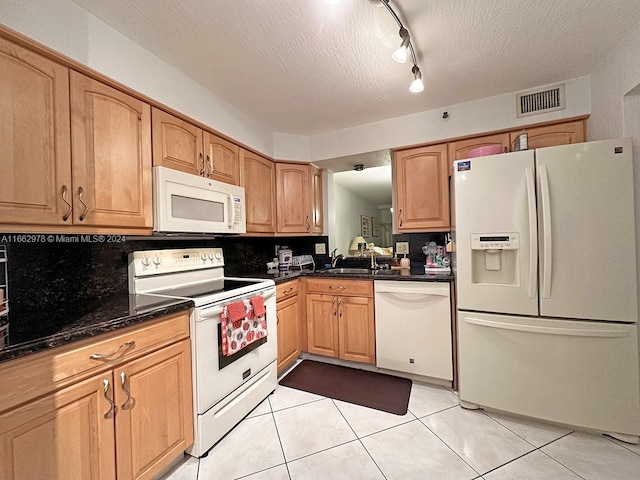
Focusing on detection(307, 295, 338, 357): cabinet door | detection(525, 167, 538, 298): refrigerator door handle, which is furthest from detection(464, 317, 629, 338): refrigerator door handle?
detection(307, 295, 338, 357): cabinet door

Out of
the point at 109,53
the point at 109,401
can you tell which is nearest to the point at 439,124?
the point at 109,53

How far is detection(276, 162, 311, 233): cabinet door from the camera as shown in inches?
109

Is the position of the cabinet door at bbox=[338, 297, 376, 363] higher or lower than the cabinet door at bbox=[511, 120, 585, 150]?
lower

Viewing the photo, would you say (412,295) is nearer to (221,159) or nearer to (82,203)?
(221,159)

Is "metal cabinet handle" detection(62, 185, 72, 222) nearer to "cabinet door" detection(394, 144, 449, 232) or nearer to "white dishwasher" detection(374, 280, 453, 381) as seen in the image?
"white dishwasher" detection(374, 280, 453, 381)

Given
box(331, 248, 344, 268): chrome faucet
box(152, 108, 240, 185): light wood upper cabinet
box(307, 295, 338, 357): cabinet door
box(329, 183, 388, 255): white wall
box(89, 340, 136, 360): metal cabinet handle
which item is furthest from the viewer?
box(329, 183, 388, 255): white wall

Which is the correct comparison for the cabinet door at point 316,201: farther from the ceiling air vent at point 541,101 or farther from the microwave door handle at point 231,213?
the ceiling air vent at point 541,101

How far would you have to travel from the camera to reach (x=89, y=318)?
1147mm

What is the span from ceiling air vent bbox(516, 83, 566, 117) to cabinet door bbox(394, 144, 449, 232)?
2.02 ft

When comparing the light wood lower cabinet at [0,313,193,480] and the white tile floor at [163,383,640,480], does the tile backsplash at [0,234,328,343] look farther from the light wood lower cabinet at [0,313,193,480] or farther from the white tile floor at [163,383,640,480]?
the white tile floor at [163,383,640,480]

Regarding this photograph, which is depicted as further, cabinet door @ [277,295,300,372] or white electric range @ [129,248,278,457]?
cabinet door @ [277,295,300,372]

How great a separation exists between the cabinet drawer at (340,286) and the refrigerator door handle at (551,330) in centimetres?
80

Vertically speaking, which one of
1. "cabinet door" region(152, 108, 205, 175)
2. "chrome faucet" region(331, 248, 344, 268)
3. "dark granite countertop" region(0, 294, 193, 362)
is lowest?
"dark granite countertop" region(0, 294, 193, 362)

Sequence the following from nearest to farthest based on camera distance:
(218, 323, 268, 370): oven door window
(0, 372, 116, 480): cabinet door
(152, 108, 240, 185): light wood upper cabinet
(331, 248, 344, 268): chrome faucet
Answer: (0, 372, 116, 480): cabinet door, (218, 323, 268, 370): oven door window, (152, 108, 240, 185): light wood upper cabinet, (331, 248, 344, 268): chrome faucet
